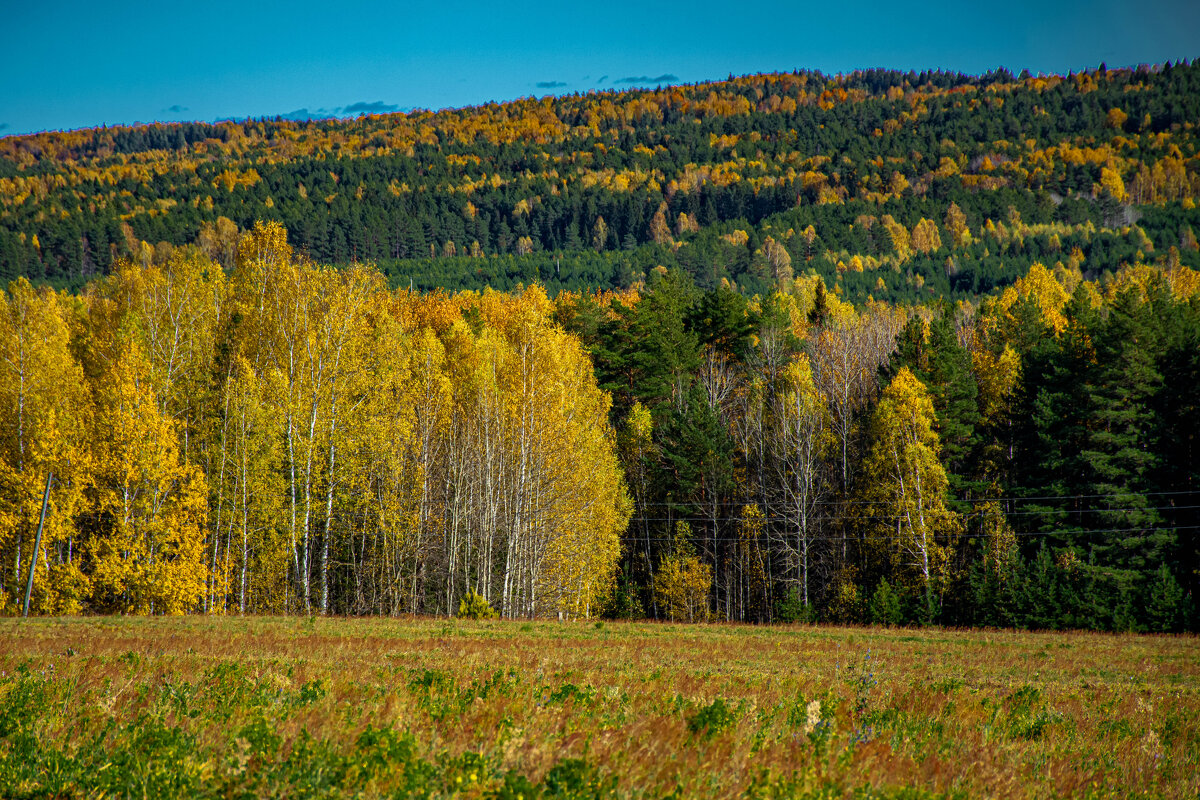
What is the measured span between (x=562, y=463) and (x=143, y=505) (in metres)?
16.3

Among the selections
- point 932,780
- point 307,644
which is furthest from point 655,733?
point 307,644

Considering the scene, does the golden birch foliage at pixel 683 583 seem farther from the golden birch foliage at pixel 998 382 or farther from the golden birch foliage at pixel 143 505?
the golden birch foliage at pixel 143 505

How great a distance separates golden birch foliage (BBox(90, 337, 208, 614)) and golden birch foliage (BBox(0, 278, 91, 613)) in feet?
3.24

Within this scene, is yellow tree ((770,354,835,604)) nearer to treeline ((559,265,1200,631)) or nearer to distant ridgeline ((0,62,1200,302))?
treeline ((559,265,1200,631))

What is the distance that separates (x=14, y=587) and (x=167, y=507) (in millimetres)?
7437

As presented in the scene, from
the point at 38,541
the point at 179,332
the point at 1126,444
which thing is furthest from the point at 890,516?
the point at 38,541

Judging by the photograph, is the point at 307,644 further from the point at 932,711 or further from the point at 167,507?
the point at 167,507

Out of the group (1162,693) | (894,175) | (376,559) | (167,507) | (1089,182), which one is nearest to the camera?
(1162,693)

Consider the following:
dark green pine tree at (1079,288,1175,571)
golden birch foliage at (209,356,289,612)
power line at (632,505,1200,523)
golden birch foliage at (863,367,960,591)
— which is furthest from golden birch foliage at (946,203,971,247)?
golden birch foliage at (209,356,289,612)

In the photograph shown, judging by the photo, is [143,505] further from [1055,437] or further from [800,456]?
[1055,437]

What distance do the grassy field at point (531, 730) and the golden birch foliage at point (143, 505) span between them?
39.8ft

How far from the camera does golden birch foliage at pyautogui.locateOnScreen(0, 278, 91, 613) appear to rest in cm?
2834

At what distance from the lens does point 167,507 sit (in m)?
29.5

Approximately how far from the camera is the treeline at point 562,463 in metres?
30.0
